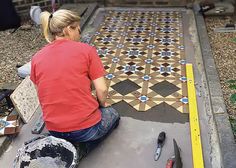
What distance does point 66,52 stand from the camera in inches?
113

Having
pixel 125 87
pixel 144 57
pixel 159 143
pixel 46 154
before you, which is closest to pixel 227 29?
pixel 144 57

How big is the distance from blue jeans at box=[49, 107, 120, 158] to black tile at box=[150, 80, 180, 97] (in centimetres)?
91

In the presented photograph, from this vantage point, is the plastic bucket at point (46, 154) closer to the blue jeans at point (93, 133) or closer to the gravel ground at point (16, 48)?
the blue jeans at point (93, 133)

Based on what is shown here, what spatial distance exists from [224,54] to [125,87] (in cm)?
178

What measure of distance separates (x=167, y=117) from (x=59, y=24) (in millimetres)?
1607

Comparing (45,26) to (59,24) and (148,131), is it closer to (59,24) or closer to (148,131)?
(59,24)

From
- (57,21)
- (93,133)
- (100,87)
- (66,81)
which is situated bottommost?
(93,133)

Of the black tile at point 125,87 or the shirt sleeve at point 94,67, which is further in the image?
the black tile at point 125,87

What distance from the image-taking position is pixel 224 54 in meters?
5.18

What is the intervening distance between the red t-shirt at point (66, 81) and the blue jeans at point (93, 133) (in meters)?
0.06

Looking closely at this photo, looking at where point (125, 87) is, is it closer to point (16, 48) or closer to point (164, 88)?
point (164, 88)

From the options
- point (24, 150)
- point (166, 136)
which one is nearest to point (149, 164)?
point (166, 136)

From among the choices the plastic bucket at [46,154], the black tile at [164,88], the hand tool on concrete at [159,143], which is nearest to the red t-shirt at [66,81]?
the plastic bucket at [46,154]

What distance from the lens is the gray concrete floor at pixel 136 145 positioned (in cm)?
317
